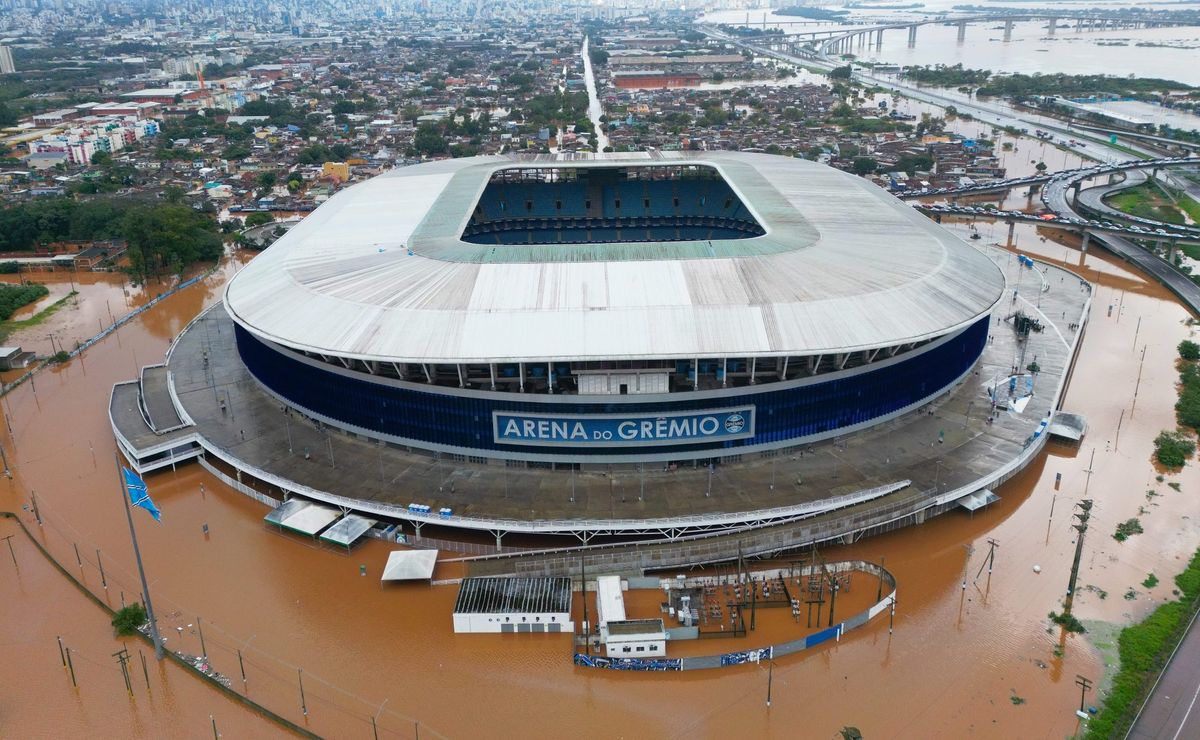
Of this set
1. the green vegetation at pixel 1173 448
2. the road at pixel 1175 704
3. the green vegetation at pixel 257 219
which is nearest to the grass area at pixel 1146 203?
the green vegetation at pixel 1173 448

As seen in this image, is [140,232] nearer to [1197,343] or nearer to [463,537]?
[463,537]

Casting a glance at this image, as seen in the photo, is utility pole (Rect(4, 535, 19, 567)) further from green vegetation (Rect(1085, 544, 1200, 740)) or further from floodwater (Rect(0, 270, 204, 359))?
green vegetation (Rect(1085, 544, 1200, 740))

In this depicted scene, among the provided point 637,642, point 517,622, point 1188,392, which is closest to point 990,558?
point 637,642

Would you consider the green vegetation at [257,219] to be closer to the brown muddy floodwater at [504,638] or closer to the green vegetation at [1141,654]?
the brown muddy floodwater at [504,638]

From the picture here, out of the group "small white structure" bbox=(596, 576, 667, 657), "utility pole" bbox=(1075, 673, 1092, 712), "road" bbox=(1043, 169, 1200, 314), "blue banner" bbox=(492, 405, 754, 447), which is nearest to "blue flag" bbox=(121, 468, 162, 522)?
"blue banner" bbox=(492, 405, 754, 447)

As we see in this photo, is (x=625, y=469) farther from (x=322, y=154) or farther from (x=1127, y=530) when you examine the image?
(x=322, y=154)

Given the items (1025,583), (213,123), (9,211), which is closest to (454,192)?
(1025,583)

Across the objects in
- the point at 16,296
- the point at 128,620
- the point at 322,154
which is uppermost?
the point at 322,154
